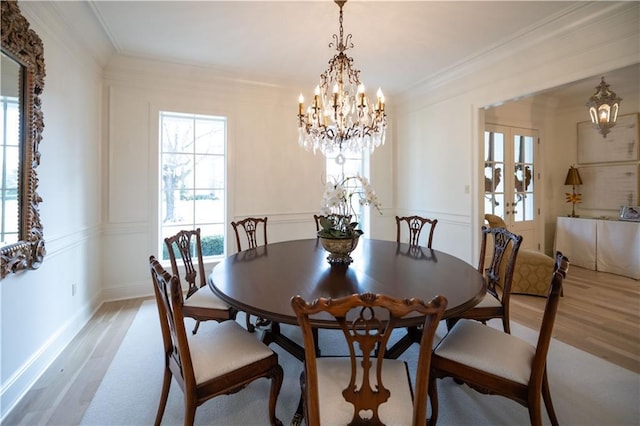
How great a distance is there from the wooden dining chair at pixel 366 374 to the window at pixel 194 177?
3.05m

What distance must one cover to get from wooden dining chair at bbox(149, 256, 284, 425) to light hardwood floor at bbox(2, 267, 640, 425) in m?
0.78

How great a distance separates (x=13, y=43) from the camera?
5.61ft

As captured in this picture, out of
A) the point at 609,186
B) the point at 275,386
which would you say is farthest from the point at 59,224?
the point at 609,186

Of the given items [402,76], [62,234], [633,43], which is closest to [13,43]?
[62,234]

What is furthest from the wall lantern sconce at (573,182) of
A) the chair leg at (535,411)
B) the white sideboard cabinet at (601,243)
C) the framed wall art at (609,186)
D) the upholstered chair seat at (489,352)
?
the chair leg at (535,411)

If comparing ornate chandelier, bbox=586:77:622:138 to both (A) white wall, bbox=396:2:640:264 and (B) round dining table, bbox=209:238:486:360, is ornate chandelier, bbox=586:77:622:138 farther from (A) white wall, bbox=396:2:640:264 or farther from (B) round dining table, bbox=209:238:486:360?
(B) round dining table, bbox=209:238:486:360

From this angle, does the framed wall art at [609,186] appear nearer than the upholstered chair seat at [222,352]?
No

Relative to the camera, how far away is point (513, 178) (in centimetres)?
472

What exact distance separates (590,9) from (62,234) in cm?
462

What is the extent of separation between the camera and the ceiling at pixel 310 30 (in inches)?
94.1

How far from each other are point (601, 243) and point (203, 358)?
5553 mm

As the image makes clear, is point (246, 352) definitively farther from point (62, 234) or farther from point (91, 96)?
point (91, 96)

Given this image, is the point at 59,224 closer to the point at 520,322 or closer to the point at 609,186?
the point at 520,322

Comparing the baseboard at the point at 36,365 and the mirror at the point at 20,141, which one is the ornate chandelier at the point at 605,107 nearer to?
the mirror at the point at 20,141
